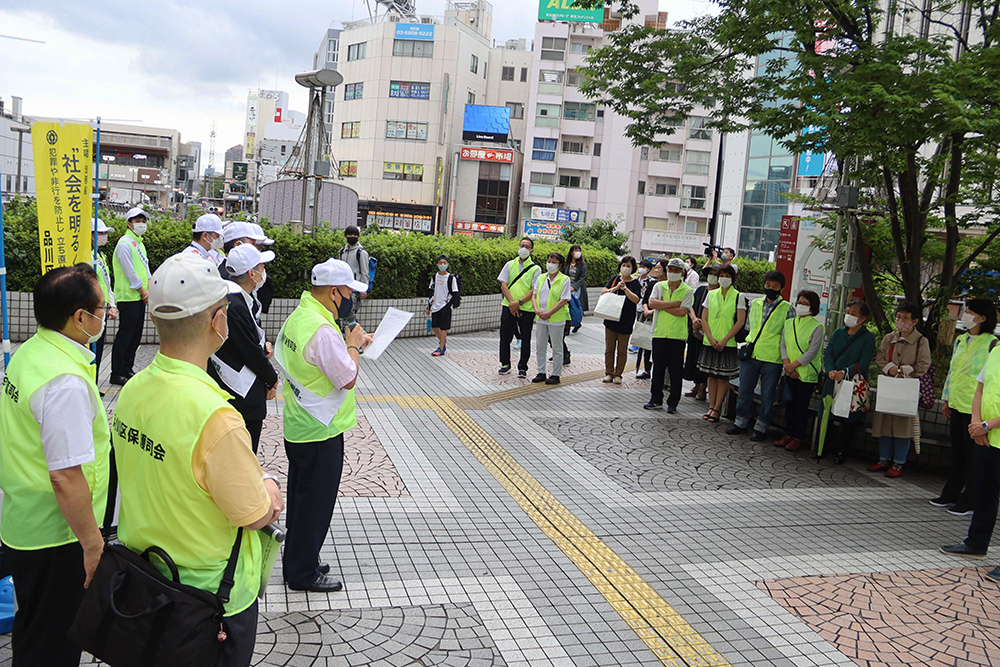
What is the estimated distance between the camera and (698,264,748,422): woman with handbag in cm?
977

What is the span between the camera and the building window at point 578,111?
54469 mm

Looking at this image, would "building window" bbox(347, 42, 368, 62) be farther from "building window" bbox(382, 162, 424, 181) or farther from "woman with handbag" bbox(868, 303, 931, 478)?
"woman with handbag" bbox(868, 303, 931, 478)

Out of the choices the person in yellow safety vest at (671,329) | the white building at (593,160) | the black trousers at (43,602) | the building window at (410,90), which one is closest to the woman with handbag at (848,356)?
the person in yellow safety vest at (671,329)

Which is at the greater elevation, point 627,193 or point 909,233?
point 627,193

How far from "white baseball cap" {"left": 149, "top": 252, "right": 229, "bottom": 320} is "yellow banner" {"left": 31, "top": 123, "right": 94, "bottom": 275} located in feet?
17.1

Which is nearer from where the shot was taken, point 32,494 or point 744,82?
point 32,494

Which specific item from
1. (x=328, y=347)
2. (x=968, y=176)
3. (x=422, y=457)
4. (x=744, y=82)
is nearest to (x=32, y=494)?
(x=328, y=347)

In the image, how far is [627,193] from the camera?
54656 mm

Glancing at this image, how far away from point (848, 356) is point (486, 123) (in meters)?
49.8

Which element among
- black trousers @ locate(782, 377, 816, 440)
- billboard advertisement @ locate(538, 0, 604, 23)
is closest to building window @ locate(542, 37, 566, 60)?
billboard advertisement @ locate(538, 0, 604, 23)

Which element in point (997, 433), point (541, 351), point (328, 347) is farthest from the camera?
point (541, 351)

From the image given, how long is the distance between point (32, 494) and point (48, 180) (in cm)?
490

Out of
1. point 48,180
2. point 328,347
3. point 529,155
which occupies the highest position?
point 529,155

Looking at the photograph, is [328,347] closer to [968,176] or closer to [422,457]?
[422,457]
